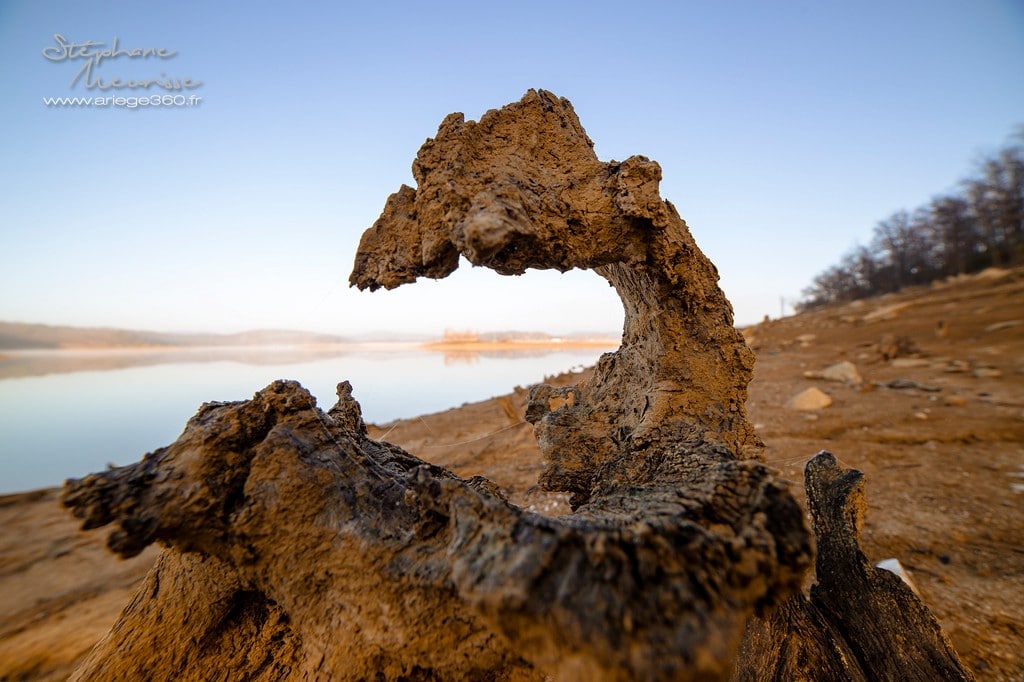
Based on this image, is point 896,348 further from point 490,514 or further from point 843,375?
point 490,514

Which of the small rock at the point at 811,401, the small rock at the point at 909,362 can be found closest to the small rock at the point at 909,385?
the small rock at the point at 811,401

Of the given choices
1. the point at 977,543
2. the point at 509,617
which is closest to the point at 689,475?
the point at 509,617

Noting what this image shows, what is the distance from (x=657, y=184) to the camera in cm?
178

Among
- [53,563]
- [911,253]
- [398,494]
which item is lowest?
[53,563]

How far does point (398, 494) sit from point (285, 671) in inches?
30.6

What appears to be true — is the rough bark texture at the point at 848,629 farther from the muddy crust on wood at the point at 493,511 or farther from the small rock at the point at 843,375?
the small rock at the point at 843,375

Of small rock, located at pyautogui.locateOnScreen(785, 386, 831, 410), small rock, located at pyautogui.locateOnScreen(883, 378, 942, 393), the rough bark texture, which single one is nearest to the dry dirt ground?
small rock, located at pyautogui.locateOnScreen(883, 378, 942, 393)

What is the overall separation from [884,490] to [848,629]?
3.84m

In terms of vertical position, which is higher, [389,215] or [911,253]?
[911,253]

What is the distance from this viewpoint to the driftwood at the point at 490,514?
87cm

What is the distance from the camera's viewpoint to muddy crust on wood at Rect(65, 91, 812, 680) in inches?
34.0

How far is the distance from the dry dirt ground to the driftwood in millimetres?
529

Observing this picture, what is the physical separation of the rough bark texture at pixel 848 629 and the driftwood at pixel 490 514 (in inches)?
4.0

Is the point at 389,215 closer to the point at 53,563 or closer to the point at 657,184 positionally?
the point at 657,184
